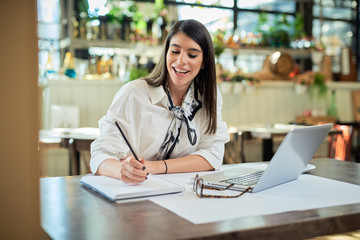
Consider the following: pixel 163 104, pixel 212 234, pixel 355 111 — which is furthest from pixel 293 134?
pixel 355 111

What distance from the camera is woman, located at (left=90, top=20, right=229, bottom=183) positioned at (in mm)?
1724

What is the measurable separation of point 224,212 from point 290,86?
486 cm

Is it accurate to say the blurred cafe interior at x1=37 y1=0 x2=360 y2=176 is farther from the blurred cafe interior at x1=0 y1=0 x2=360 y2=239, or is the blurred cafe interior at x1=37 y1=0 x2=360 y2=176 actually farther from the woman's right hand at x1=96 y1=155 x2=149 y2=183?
the woman's right hand at x1=96 y1=155 x2=149 y2=183

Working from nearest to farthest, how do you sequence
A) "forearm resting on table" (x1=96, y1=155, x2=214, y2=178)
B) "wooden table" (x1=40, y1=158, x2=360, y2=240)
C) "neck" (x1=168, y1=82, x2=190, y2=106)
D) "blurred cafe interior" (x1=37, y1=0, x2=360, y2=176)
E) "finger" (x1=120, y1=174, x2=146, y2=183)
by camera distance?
"wooden table" (x1=40, y1=158, x2=360, y2=240), "finger" (x1=120, y1=174, x2=146, y2=183), "forearm resting on table" (x1=96, y1=155, x2=214, y2=178), "neck" (x1=168, y1=82, x2=190, y2=106), "blurred cafe interior" (x1=37, y1=0, x2=360, y2=176)

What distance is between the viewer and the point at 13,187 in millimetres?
446

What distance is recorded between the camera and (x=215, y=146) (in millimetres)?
1784

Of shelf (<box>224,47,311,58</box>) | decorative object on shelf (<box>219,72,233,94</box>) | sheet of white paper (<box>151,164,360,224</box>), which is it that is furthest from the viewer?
shelf (<box>224,47,311,58</box>)

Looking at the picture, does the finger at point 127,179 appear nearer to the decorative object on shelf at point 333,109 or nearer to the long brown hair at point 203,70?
the long brown hair at point 203,70

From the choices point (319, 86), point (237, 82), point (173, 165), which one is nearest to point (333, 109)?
point (319, 86)

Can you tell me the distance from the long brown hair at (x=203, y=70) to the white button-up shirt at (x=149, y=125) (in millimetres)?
35

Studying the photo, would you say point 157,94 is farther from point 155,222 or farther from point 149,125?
point 155,222

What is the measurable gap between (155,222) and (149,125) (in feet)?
3.01

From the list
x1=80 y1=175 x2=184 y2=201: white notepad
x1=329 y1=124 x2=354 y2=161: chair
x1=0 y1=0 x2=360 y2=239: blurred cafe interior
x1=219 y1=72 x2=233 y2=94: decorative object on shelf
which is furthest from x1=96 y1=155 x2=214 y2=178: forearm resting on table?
x1=219 y1=72 x2=233 y2=94: decorative object on shelf

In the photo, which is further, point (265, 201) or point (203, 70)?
point (203, 70)
